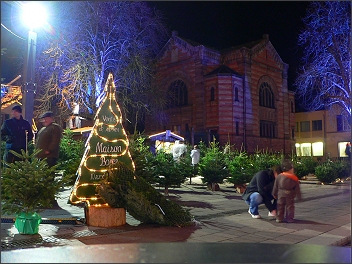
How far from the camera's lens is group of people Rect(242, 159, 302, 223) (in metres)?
9.44

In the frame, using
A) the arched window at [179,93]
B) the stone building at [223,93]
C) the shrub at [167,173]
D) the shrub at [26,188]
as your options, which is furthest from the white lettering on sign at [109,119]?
the arched window at [179,93]

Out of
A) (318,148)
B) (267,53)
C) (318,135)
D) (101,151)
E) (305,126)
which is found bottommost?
(101,151)

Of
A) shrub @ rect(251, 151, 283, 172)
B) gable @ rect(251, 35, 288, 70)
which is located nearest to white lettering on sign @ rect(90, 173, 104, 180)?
shrub @ rect(251, 151, 283, 172)

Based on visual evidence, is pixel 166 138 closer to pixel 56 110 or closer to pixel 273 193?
pixel 56 110

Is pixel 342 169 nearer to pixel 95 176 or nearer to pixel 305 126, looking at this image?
pixel 95 176

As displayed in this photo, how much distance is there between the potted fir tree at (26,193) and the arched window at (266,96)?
3649 cm

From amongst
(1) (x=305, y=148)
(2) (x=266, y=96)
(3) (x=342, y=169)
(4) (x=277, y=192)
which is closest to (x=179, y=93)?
(2) (x=266, y=96)

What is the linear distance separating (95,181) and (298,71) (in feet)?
64.6

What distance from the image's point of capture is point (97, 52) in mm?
25031

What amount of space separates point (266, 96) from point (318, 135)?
10.1m

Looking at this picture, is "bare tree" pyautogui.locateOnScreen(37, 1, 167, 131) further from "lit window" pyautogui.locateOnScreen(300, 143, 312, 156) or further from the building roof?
"lit window" pyautogui.locateOnScreen(300, 143, 312, 156)

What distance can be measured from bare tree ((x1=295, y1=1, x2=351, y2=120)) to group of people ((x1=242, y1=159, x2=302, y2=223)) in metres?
14.3

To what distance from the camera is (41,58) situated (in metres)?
23.9

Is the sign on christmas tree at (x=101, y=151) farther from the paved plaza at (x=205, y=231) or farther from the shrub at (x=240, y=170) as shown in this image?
the shrub at (x=240, y=170)
